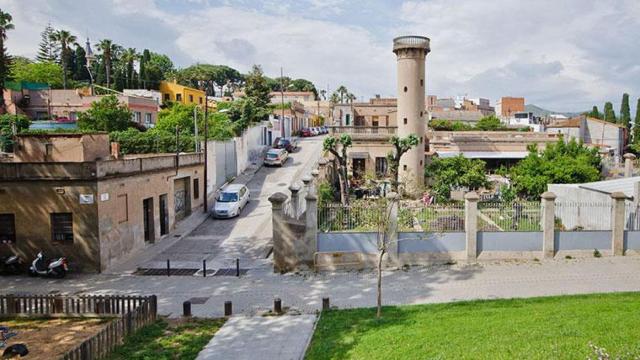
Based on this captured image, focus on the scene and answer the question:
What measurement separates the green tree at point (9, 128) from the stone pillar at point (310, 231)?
19.7m

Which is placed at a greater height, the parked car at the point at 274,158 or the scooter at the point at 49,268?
the parked car at the point at 274,158

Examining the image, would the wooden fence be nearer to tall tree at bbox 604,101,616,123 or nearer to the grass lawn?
the grass lawn

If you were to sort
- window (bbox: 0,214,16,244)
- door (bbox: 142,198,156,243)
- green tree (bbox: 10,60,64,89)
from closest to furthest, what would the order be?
window (bbox: 0,214,16,244) < door (bbox: 142,198,156,243) < green tree (bbox: 10,60,64,89)

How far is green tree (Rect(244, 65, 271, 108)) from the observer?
5678cm

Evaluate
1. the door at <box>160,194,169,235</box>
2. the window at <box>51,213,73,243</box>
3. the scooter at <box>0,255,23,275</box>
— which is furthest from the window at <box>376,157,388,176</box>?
the scooter at <box>0,255,23,275</box>

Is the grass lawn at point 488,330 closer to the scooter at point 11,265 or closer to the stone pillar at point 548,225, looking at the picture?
the stone pillar at point 548,225

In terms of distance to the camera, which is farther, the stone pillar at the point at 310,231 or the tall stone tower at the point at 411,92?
the tall stone tower at the point at 411,92

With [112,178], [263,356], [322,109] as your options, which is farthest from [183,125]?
[322,109]

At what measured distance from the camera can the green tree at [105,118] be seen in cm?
3838

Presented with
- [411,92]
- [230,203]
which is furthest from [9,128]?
[411,92]

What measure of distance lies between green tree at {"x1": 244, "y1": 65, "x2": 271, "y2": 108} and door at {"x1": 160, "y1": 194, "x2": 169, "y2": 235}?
105ft

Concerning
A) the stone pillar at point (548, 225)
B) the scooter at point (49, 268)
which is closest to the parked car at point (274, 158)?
the scooter at point (49, 268)

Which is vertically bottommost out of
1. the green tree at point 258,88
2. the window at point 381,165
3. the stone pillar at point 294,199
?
the stone pillar at point 294,199

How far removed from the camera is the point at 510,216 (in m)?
19.1
